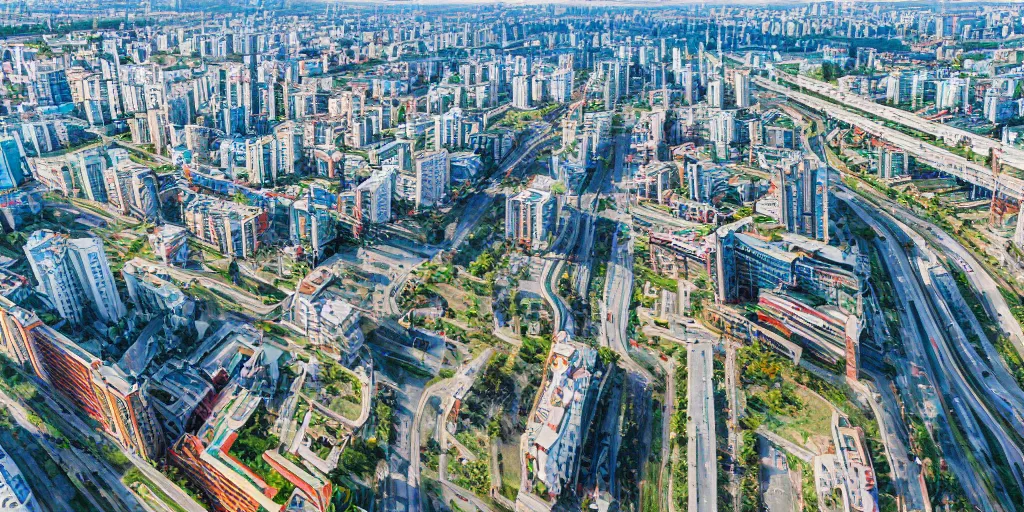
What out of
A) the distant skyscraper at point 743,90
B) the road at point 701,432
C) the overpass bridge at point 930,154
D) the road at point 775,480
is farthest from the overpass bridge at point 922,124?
the road at point 775,480

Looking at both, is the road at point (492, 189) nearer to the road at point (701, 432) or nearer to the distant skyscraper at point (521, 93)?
the distant skyscraper at point (521, 93)

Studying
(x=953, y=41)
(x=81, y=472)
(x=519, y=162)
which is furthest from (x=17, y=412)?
(x=953, y=41)

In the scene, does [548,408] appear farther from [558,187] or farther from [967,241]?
[967,241]

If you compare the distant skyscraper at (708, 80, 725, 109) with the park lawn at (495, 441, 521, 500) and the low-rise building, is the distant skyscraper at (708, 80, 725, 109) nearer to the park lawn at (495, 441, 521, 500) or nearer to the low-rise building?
the low-rise building

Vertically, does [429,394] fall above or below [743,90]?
below

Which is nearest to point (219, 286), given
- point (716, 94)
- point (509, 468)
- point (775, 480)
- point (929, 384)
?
point (509, 468)

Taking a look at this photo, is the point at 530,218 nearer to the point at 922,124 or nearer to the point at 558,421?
the point at 558,421

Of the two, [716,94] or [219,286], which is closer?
[219,286]

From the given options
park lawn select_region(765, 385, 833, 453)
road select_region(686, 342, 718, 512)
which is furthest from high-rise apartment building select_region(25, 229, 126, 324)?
park lawn select_region(765, 385, 833, 453)

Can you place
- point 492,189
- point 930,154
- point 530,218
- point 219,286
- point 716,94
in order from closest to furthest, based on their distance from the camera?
point 219,286, point 530,218, point 492,189, point 930,154, point 716,94
